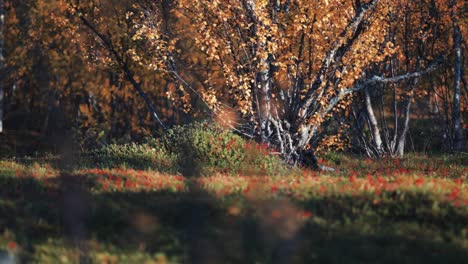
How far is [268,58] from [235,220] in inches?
292

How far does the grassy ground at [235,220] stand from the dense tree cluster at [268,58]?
4.65ft

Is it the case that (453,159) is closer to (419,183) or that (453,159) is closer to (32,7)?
(419,183)

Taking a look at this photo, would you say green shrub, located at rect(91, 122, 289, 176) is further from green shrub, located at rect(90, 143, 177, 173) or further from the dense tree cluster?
the dense tree cluster

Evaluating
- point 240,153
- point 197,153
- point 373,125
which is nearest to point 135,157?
point 197,153

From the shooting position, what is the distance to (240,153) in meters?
13.8

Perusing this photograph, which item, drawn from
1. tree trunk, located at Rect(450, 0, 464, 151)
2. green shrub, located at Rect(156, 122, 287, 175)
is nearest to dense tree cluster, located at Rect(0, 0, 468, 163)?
tree trunk, located at Rect(450, 0, 464, 151)

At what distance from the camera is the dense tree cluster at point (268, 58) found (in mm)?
14008

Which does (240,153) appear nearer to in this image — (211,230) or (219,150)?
(219,150)

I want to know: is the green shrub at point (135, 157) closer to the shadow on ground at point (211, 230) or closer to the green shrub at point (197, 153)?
the green shrub at point (197, 153)

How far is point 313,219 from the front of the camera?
777 centimetres

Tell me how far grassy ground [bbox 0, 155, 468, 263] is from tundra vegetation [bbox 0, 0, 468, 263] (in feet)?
0.09

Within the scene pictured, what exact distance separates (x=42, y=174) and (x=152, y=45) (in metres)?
6.18

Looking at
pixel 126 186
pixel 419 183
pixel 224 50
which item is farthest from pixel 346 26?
pixel 126 186

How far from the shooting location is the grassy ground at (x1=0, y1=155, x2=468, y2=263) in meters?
6.63
